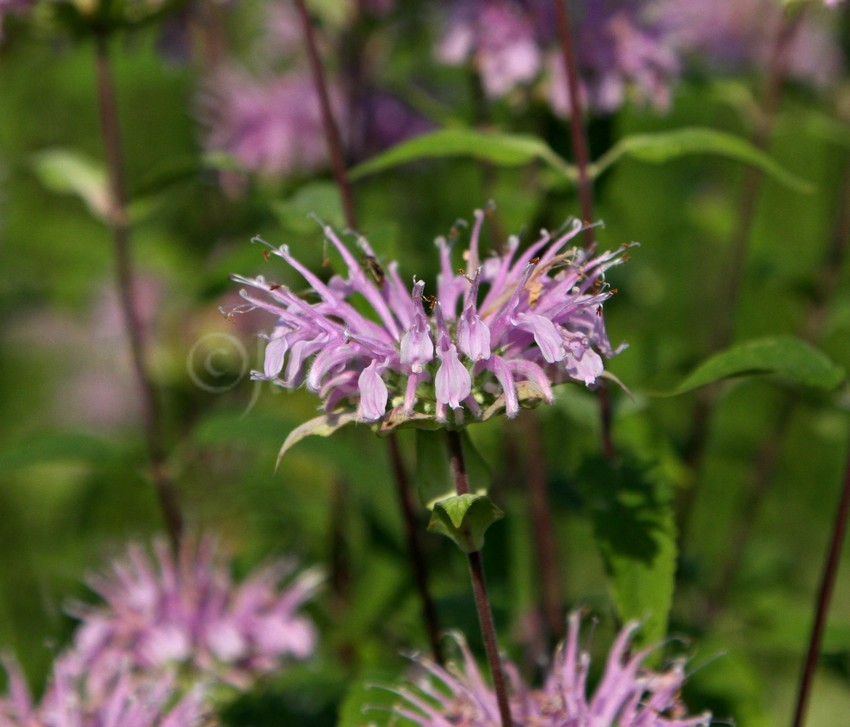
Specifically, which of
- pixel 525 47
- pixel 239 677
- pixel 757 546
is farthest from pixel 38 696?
pixel 757 546

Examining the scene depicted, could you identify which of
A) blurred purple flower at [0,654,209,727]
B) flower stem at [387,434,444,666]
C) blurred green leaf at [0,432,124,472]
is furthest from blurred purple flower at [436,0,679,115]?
blurred purple flower at [0,654,209,727]

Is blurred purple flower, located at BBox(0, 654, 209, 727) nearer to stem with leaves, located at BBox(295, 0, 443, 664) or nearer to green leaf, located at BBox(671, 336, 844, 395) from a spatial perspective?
stem with leaves, located at BBox(295, 0, 443, 664)

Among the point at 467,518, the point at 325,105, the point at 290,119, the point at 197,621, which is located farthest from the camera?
the point at 290,119

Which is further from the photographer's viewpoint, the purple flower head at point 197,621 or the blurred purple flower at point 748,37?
the blurred purple flower at point 748,37

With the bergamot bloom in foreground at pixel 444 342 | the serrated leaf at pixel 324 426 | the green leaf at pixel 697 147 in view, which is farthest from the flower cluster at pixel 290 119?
the serrated leaf at pixel 324 426

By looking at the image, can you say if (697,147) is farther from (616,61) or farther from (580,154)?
(616,61)

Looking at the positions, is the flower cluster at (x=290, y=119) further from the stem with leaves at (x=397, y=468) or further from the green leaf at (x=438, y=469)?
the green leaf at (x=438, y=469)

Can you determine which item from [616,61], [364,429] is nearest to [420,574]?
[616,61]
